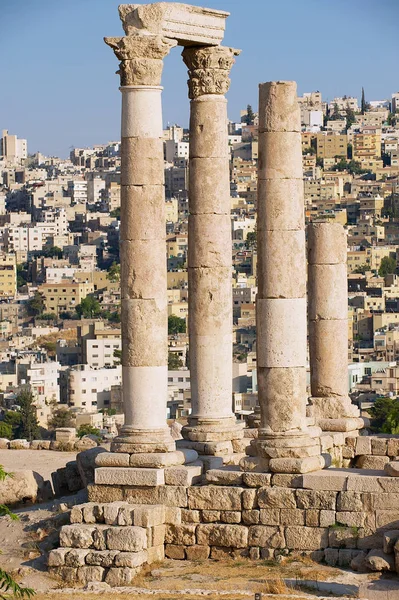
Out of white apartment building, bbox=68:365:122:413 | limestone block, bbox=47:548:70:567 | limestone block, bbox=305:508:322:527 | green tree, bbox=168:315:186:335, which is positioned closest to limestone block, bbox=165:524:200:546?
limestone block, bbox=47:548:70:567

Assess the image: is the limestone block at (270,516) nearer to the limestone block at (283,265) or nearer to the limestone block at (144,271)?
the limestone block at (283,265)

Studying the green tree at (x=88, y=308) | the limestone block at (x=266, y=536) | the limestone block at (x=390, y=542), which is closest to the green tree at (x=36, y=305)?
the green tree at (x=88, y=308)

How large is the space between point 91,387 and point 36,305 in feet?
200

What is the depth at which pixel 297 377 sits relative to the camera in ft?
95.5

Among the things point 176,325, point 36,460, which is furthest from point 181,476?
point 176,325

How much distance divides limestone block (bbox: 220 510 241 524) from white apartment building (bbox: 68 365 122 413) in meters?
102

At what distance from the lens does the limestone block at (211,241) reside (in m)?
32.0

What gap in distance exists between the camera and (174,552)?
28.7 meters

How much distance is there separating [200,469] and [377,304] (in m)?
146

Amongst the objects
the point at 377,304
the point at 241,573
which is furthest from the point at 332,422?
the point at 377,304

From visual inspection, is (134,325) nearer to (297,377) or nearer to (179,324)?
(297,377)

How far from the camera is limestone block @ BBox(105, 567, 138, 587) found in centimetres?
2717

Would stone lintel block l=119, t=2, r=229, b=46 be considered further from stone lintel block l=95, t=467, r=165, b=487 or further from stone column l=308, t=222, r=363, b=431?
stone lintel block l=95, t=467, r=165, b=487

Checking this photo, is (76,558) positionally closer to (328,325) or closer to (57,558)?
(57,558)
